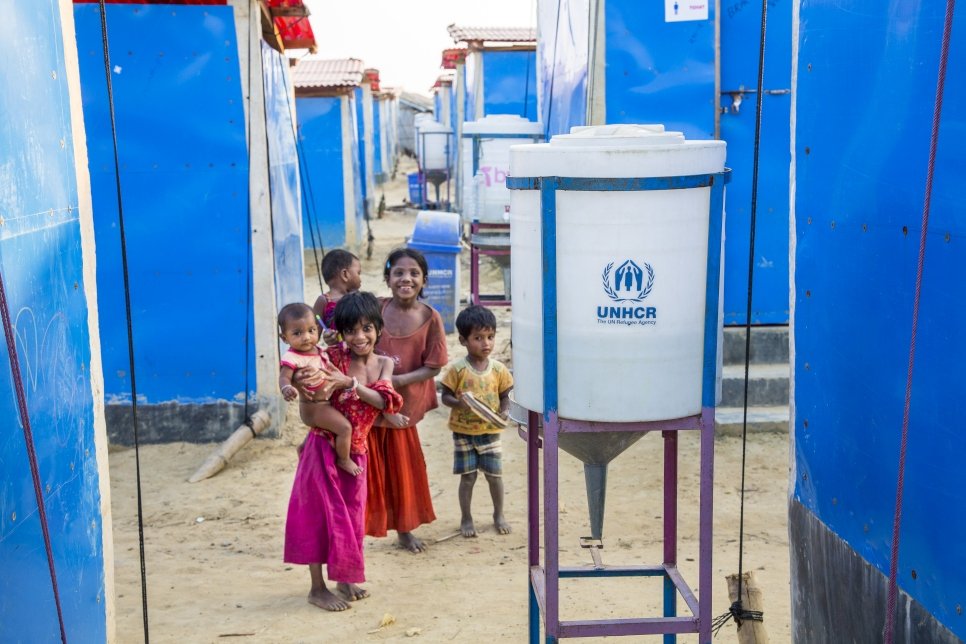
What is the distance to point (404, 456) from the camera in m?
4.71

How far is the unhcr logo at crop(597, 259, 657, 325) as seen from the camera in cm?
252

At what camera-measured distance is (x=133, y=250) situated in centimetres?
639

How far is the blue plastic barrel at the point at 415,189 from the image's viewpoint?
76.7 ft

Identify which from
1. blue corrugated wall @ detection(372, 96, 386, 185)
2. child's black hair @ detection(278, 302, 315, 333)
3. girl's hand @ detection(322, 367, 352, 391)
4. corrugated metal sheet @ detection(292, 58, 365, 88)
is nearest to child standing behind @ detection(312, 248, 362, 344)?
child's black hair @ detection(278, 302, 315, 333)

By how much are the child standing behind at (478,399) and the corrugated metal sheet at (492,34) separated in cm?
1142

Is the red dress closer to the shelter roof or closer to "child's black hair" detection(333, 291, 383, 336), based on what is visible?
"child's black hair" detection(333, 291, 383, 336)

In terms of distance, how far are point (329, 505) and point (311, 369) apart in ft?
1.82

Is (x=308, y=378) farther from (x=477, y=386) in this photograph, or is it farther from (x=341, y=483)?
(x=477, y=386)

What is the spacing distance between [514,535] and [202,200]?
2852 mm

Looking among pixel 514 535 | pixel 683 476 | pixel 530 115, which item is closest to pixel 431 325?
pixel 514 535

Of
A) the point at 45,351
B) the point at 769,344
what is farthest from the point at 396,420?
the point at 769,344

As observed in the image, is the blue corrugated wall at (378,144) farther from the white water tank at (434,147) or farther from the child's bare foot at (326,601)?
the child's bare foot at (326,601)

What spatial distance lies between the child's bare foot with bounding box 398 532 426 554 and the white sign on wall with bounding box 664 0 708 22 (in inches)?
144

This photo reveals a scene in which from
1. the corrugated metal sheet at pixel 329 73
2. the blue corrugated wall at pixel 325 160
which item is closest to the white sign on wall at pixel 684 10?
the corrugated metal sheet at pixel 329 73
